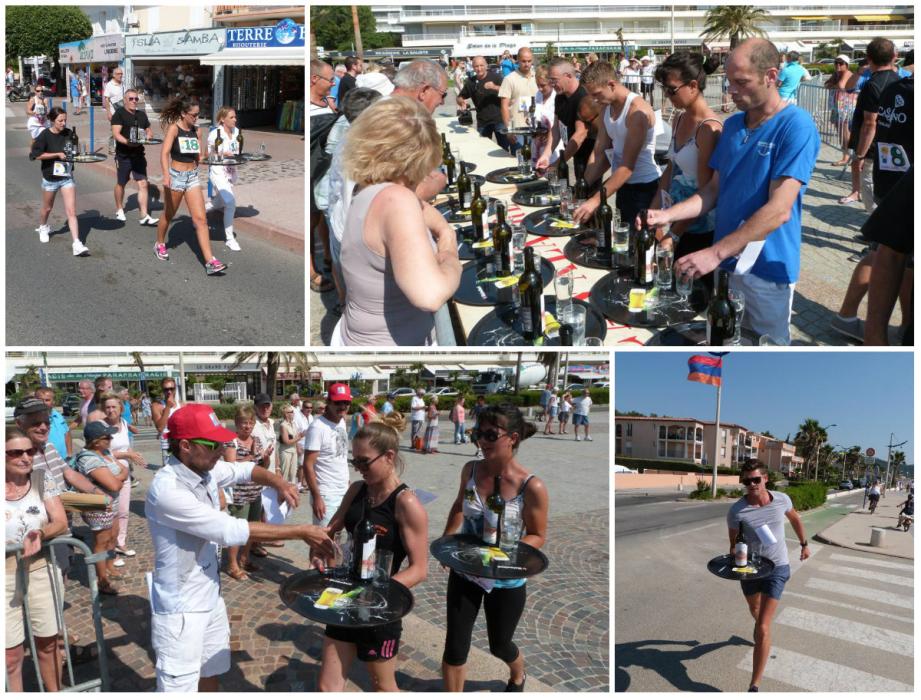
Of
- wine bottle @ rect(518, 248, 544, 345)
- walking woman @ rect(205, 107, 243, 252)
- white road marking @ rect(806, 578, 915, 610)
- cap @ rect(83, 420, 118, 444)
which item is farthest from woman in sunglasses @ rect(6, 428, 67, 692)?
white road marking @ rect(806, 578, 915, 610)

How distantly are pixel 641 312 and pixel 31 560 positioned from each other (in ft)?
10.5

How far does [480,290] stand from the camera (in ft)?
14.1

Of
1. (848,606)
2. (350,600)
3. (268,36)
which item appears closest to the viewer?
(350,600)

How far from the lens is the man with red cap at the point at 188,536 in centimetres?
282

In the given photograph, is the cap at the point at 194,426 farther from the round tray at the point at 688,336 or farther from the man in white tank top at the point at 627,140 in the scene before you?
the man in white tank top at the point at 627,140

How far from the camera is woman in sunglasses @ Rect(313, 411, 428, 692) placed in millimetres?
3041

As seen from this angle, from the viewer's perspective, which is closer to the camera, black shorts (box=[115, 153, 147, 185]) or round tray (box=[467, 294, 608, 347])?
round tray (box=[467, 294, 608, 347])

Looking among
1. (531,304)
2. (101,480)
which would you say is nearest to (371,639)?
(531,304)

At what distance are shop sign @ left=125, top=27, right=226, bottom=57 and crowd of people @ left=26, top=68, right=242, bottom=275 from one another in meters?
10.4

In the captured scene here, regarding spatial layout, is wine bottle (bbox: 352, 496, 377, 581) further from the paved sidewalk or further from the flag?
the paved sidewalk

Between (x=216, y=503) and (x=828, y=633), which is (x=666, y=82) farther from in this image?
(x=828, y=633)

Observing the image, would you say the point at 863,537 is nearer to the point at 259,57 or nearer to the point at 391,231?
the point at 391,231

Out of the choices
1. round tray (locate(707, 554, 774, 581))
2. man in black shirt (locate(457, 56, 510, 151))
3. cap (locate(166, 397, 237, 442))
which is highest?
man in black shirt (locate(457, 56, 510, 151))

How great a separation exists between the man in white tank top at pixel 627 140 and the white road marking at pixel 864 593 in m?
4.20
